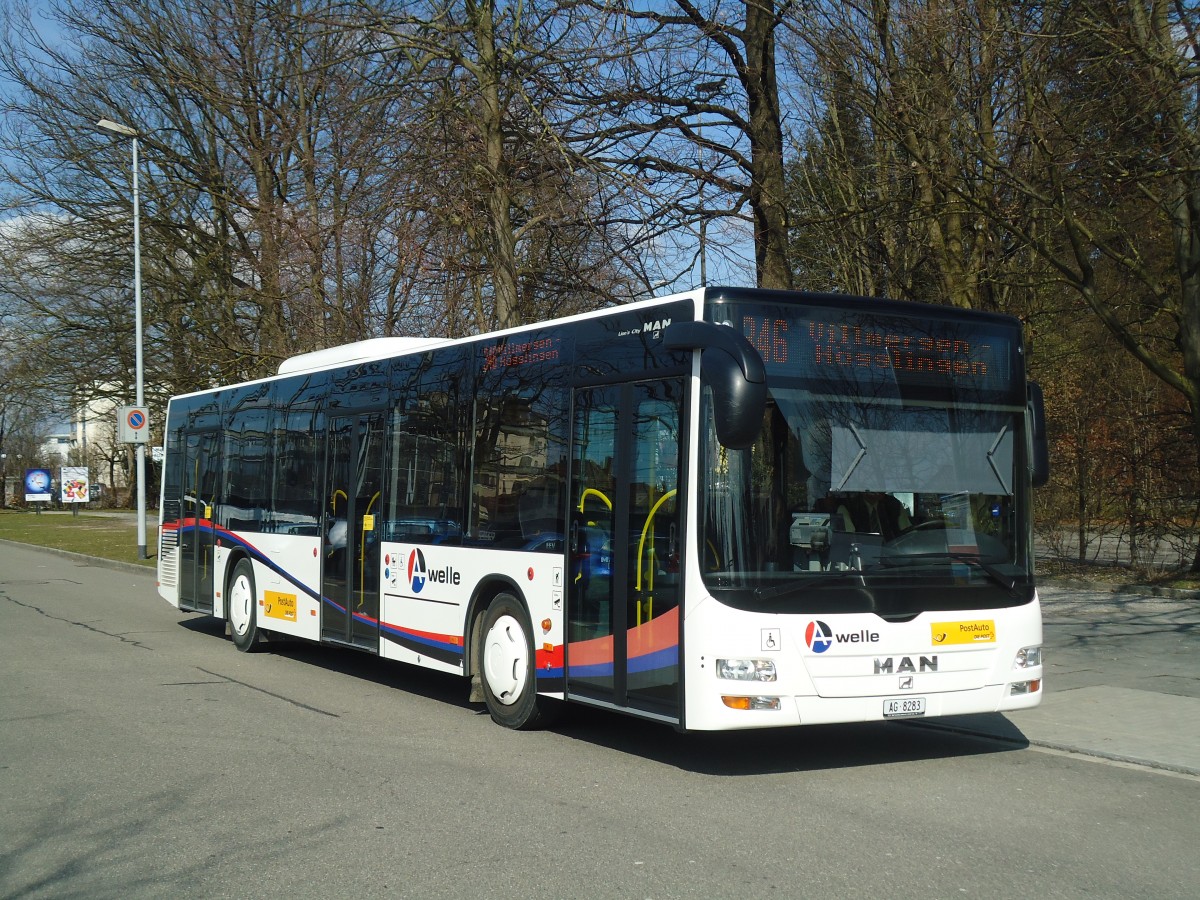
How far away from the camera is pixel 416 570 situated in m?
10.4

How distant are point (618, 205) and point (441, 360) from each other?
755 centimetres

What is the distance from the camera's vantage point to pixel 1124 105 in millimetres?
14133

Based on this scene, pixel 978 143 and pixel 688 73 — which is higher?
pixel 688 73

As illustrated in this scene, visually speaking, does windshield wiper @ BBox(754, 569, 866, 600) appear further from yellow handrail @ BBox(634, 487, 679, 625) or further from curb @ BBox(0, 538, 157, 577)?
curb @ BBox(0, 538, 157, 577)

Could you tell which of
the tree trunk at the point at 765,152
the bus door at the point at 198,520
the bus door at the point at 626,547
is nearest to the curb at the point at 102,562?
the bus door at the point at 198,520

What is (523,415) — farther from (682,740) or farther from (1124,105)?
(1124,105)

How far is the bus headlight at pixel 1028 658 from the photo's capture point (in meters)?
7.96

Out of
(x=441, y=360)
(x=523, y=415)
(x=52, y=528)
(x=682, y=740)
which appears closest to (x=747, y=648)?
(x=682, y=740)

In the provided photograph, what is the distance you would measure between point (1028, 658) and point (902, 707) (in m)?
1.08

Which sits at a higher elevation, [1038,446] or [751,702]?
[1038,446]

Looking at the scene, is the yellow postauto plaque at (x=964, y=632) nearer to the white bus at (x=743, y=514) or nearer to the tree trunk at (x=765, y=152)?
the white bus at (x=743, y=514)

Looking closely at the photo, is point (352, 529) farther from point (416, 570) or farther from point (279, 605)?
point (279, 605)

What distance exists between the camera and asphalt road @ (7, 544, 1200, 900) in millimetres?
5395

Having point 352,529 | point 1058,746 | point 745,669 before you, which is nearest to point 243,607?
point 352,529
